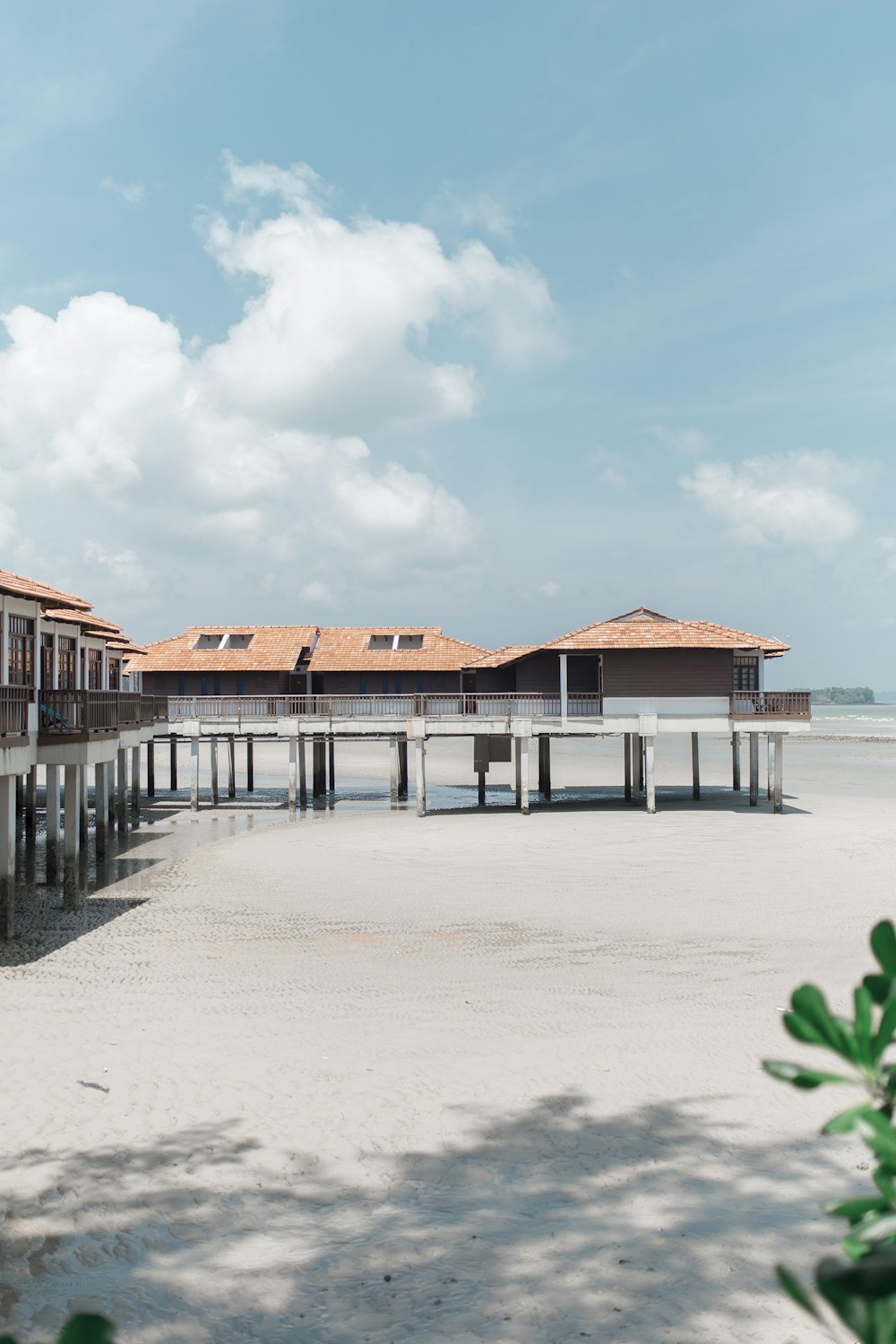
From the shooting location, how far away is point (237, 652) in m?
43.4

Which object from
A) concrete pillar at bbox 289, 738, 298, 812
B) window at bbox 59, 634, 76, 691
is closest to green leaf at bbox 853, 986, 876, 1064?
window at bbox 59, 634, 76, 691

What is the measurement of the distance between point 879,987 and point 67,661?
88.5 ft

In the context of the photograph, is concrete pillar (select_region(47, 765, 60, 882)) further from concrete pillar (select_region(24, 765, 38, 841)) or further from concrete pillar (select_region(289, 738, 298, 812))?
concrete pillar (select_region(289, 738, 298, 812))

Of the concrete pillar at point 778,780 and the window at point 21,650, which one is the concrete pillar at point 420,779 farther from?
the window at point 21,650

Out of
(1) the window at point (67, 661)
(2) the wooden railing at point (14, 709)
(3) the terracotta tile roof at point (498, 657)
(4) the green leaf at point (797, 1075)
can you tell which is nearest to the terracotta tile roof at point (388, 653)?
(3) the terracotta tile roof at point (498, 657)

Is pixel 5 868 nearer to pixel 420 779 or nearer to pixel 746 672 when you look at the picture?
pixel 420 779

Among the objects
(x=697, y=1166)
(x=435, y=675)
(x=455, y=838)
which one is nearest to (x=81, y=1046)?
(x=697, y=1166)

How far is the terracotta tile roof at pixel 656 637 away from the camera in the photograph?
32594mm

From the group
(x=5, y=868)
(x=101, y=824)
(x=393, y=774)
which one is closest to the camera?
(x=5, y=868)

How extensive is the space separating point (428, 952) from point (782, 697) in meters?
20.1

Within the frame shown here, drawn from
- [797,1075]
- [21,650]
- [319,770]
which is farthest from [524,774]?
[797,1075]

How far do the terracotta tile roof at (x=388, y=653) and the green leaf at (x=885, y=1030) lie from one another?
40.1 m

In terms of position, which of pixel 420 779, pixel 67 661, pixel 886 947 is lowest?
pixel 420 779

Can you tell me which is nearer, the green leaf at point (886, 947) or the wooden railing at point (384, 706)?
the green leaf at point (886, 947)
